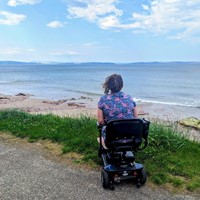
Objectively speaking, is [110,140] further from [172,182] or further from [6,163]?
[6,163]

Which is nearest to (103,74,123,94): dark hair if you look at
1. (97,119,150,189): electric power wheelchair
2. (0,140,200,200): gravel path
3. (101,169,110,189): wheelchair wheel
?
(97,119,150,189): electric power wheelchair

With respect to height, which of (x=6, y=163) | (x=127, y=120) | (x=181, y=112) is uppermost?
(x=127, y=120)

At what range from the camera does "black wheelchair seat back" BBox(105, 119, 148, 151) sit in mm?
4715

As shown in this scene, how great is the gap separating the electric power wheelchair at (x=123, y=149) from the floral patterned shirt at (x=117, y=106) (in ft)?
1.23

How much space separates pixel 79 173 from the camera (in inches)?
224

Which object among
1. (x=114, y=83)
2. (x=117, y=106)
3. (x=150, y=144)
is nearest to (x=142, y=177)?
(x=117, y=106)

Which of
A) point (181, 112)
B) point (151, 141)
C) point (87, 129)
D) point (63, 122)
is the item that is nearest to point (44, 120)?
point (63, 122)

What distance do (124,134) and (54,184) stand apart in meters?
1.44

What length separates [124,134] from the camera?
4.80 meters

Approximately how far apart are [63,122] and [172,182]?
453 cm

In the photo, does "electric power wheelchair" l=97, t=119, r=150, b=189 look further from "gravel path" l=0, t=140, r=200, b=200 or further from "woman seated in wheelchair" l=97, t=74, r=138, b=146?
"woman seated in wheelchair" l=97, t=74, r=138, b=146

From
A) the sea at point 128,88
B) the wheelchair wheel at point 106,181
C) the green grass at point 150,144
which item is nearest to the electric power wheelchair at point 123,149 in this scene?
the wheelchair wheel at point 106,181

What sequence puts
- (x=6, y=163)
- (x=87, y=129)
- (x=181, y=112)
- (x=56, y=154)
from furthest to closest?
(x=181, y=112), (x=87, y=129), (x=56, y=154), (x=6, y=163)

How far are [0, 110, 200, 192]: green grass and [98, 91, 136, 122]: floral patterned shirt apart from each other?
116cm
